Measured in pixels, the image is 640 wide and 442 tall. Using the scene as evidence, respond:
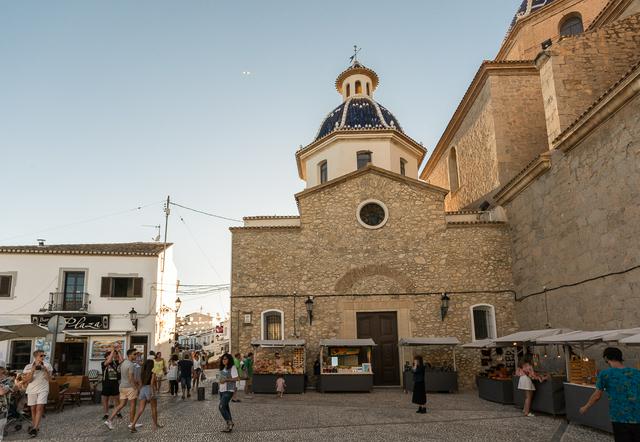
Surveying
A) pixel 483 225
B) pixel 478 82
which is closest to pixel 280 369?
pixel 483 225

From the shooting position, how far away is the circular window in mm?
18641

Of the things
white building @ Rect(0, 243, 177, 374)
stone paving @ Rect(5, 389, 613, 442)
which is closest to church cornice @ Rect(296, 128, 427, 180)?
white building @ Rect(0, 243, 177, 374)

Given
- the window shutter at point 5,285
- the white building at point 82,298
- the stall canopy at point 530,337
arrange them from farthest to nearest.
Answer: the window shutter at point 5,285 → the white building at point 82,298 → the stall canopy at point 530,337

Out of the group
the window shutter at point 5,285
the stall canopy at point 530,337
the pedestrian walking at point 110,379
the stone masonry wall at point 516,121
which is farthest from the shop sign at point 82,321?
the stone masonry wall at point 516,121

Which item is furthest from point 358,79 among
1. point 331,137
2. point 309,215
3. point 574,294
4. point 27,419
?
point 27,419

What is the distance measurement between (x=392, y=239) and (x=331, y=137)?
6266 mm

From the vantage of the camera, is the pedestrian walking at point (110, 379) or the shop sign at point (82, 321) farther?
the shop sign at point (82, 321)

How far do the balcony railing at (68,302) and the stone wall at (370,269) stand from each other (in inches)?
371

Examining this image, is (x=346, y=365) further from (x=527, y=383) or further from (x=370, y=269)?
(x=527, y=383)

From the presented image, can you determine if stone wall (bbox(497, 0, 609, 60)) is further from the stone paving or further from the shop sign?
the shop sign

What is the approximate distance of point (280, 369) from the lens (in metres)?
16.2

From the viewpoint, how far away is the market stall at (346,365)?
15.8 m

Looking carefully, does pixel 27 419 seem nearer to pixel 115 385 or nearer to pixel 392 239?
pixel 115 385

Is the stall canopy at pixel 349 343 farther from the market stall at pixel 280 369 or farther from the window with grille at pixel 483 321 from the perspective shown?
the window with grille at pixel 483 321
